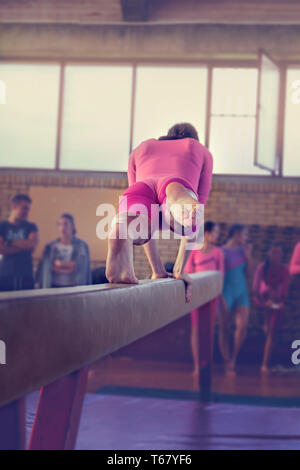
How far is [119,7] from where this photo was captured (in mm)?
6648

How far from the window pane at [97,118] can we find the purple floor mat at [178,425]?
349 centimetres

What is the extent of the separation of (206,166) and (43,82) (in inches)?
198

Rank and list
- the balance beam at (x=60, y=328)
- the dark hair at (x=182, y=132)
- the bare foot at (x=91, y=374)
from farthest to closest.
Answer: the bare foot at (x=91, y=374) < the dark hair at (x=182, y=132) < the balance beam at (x=60, y=328)

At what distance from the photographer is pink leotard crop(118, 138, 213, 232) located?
6.81 feet

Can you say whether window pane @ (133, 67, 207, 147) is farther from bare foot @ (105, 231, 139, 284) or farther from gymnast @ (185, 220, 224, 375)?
bare foot @ (105, 231, 139, 284)

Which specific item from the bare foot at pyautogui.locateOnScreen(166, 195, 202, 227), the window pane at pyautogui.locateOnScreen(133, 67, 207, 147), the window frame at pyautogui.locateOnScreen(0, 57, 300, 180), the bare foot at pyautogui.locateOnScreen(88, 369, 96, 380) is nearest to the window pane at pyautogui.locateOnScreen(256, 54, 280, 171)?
the window frame at pyautogui.locateOnScreen(0, 57, 300, 180)

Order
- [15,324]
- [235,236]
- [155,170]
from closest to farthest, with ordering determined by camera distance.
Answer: [15,324], [155,170], [235,236]

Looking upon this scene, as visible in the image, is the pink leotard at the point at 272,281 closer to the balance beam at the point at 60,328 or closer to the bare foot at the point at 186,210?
the bare foot at the point at 186,210

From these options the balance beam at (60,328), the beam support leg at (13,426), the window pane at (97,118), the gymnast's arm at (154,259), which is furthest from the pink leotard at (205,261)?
the balance beam at (60,328)

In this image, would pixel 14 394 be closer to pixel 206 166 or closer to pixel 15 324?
pixel 15 324

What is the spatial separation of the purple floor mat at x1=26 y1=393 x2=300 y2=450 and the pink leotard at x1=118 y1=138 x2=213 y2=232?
3.88 feet

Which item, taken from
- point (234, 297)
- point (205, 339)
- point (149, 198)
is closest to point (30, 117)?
point (234, 297)

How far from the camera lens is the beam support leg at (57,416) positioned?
1777 mm
